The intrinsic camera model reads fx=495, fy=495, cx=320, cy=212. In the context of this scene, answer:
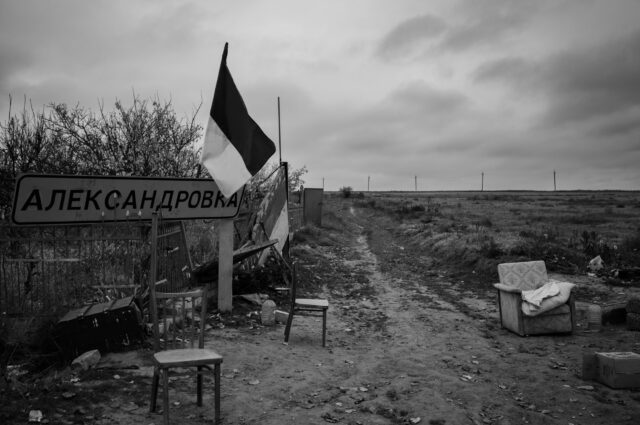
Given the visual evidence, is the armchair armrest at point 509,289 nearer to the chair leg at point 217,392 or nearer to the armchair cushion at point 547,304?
A: the armchair cushion at point 547,304

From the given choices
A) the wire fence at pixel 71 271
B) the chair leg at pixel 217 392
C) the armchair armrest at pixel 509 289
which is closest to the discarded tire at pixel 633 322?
the armchair armrest at pixel 509 289

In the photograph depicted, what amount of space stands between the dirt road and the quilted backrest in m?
0.91

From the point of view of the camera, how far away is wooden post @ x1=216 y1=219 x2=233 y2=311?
28.3 ft

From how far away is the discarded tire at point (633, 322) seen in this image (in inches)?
317

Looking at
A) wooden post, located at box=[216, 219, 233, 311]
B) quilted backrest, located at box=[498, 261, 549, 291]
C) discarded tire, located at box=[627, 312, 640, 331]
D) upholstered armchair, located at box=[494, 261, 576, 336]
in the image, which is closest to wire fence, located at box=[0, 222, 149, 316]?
wooden post, located at box=[216, 219, 233, 311]

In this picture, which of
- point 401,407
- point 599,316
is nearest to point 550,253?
point 599,316

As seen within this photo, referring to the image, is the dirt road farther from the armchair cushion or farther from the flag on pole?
the flag on pole

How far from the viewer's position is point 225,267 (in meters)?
8.67

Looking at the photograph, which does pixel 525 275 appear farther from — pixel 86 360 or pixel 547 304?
pixel 86 360

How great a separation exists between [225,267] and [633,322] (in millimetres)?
6866

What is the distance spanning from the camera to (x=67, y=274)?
6.61 metres

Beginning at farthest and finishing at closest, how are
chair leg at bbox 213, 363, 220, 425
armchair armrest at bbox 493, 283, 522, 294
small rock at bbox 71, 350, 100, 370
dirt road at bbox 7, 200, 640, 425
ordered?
armchair armrest at bbox 493, 283, 522, 294 → small rock at bbox 71, 350, 100, 370 → dirt road at bbox 7, 200, 640, 425 → chair leg at bbox 213, 363, 220, 425

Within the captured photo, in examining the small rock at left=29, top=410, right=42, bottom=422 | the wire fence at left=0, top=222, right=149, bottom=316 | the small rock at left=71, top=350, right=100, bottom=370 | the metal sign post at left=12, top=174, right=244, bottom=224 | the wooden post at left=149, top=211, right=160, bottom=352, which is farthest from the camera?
the wire fence at left=0, top=222, right=149, bottom=316

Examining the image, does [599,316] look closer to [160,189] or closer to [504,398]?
[504,398]
